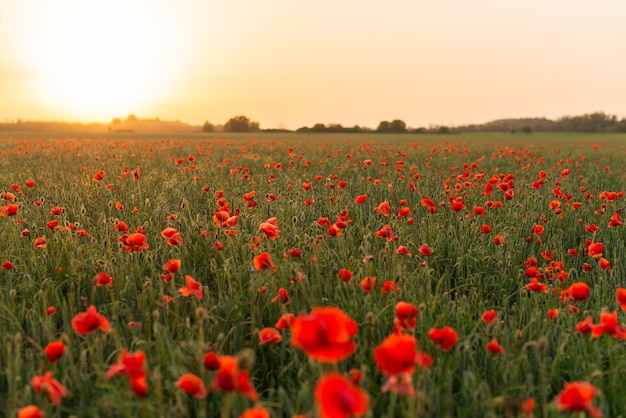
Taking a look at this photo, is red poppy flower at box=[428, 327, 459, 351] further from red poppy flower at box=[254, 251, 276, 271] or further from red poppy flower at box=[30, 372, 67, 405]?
red poppy flower at box=[30, 372, 67, 405]

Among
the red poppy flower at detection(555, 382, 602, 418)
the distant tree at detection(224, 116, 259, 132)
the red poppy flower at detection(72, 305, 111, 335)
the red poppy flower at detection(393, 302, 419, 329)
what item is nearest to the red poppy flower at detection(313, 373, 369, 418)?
the red poppy flower at detection(555, 382, 602, 418)

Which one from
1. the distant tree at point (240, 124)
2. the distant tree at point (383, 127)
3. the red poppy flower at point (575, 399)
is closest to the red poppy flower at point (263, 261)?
the red poppy flower at point (575, 399)

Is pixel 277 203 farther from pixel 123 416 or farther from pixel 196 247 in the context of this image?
pixel 123 416

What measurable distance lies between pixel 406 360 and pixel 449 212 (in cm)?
383

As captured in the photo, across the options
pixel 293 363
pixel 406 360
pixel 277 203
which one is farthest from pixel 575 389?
pixel 277 203

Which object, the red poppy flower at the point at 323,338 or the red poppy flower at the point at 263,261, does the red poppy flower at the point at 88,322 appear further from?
the red poppy flower at the point at 323,338

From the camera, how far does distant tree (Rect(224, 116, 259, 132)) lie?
2821 inches

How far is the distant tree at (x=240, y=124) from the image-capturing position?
2821 inches

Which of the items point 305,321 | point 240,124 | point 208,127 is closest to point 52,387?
point 305,321

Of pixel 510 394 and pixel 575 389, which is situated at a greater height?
pixel 575 389

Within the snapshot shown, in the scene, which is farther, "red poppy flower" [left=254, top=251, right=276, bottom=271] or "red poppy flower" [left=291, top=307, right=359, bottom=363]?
"red poppy flower" [left=254, top=251, right=276, bottom=271]

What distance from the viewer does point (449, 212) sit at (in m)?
4.68

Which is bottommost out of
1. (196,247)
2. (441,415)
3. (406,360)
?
(441,415)

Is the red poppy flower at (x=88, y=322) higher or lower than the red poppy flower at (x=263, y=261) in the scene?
lower
